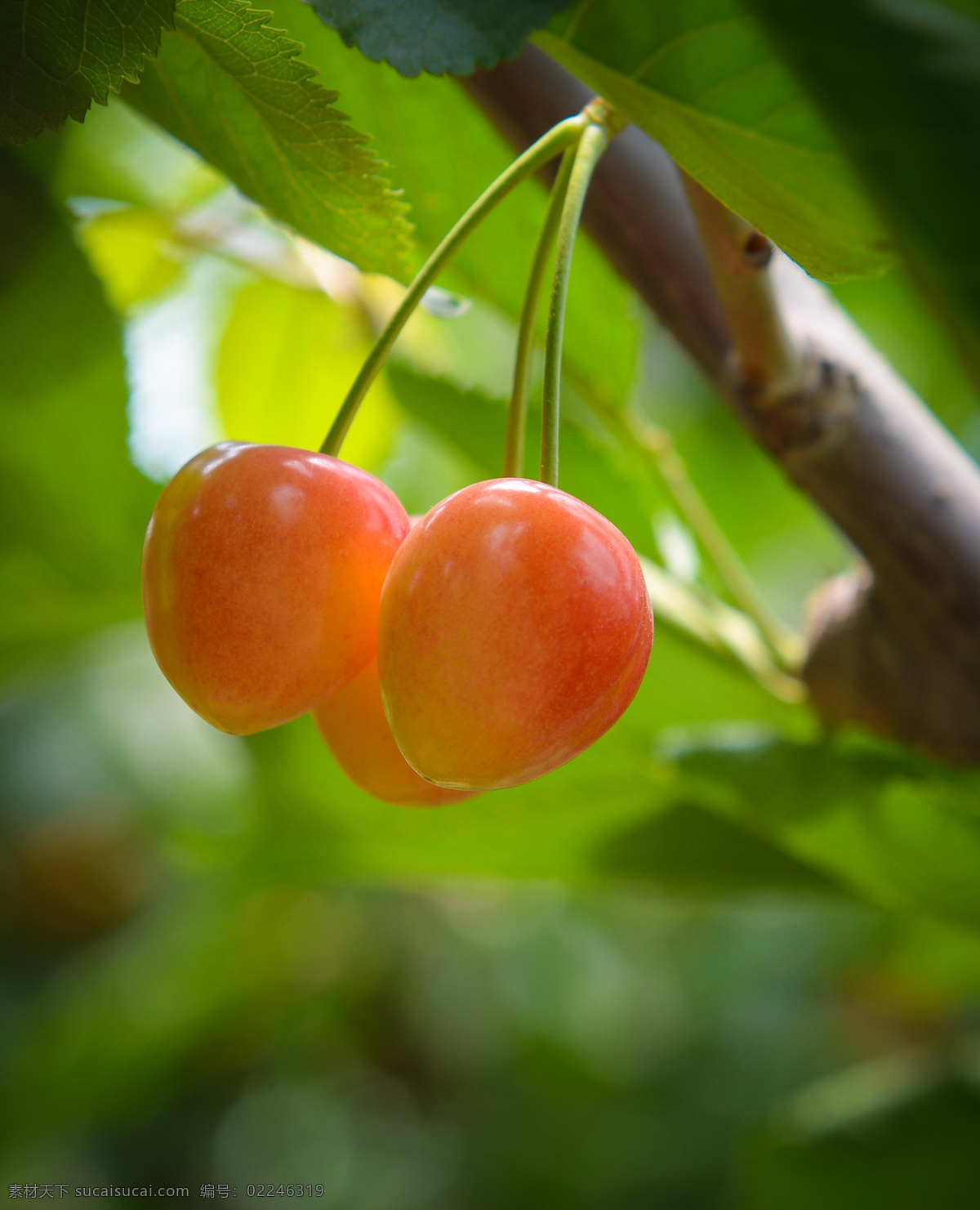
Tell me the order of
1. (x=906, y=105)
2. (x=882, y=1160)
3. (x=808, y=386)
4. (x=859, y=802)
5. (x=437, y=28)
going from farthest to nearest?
(x=882, y=1160), (x=859, y=802), (x=808, y=386), (x=437, y=28), (x=906, y=105)

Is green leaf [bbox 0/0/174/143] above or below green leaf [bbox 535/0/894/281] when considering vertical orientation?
below

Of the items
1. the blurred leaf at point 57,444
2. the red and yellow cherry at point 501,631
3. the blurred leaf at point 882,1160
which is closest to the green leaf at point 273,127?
the red and yellow cherry at point 501,631

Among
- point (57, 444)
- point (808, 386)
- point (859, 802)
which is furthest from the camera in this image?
point (57, 444)

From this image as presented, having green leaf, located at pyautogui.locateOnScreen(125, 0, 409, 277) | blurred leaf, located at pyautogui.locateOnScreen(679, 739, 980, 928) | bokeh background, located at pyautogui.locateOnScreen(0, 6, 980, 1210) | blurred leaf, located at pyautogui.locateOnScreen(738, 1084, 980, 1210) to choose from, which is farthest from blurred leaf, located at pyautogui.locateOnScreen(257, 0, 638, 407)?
blurred leaf, located at pyautogui.locateOnScreen(738, 1084, 980, 1210)

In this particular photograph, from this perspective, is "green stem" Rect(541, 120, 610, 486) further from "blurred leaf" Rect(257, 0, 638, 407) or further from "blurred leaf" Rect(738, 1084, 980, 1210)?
"blurred leaf" Rect(738, 1084, 980, 1210)

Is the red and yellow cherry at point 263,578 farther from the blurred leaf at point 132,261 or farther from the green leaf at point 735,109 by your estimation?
the blurred leaf at point 132,261

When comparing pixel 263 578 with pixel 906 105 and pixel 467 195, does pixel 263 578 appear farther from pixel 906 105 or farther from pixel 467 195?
pixel 467 195

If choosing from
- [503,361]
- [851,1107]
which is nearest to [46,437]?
[503,361]

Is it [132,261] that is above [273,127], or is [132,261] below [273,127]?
below

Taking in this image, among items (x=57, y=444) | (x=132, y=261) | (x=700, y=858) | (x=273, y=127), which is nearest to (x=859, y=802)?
(x=700, y=858)
